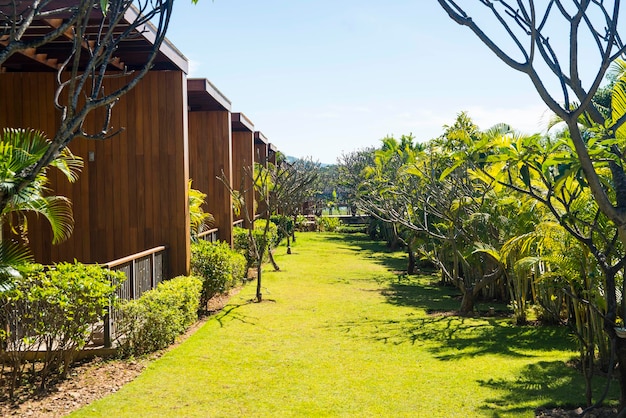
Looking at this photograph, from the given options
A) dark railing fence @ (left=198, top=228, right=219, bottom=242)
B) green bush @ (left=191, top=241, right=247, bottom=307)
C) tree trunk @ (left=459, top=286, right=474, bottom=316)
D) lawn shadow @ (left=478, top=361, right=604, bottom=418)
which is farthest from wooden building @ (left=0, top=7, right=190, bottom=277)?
lawn shadow @ (left=478, top=361, right=604, bottom=418)

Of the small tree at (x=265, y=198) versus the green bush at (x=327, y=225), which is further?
the green bush at (x=327, y=225)

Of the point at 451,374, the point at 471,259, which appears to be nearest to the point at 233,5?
the point at 451,374

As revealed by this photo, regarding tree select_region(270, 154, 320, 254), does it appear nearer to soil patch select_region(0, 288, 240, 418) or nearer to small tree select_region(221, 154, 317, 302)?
small tree select_region(221, 154, 317, 302)

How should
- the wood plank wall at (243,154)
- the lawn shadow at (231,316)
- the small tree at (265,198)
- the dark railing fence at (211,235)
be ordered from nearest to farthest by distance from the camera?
the lawn shadow at (231,316), the small tree at (265,198), the dark railing fence at (211,235), the wood plank wall at (243,154)

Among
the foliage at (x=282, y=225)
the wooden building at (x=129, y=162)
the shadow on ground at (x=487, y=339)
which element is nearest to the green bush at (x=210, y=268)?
the wooden building at (x=129, y=162)

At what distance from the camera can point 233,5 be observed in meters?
5.28

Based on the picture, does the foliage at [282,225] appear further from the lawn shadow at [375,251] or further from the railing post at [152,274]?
the railing post at [152,274]

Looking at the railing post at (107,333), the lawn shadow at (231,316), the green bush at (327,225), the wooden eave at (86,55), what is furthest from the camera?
the green bush at (327,225)

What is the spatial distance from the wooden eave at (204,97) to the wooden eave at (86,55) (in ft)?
5.79

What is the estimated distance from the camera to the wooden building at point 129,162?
10.4 meters

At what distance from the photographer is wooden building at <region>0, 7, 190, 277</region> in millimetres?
10430

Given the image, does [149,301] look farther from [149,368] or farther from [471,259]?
[471,259]

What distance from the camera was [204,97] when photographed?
13750mm

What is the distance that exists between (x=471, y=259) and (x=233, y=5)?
868cm
